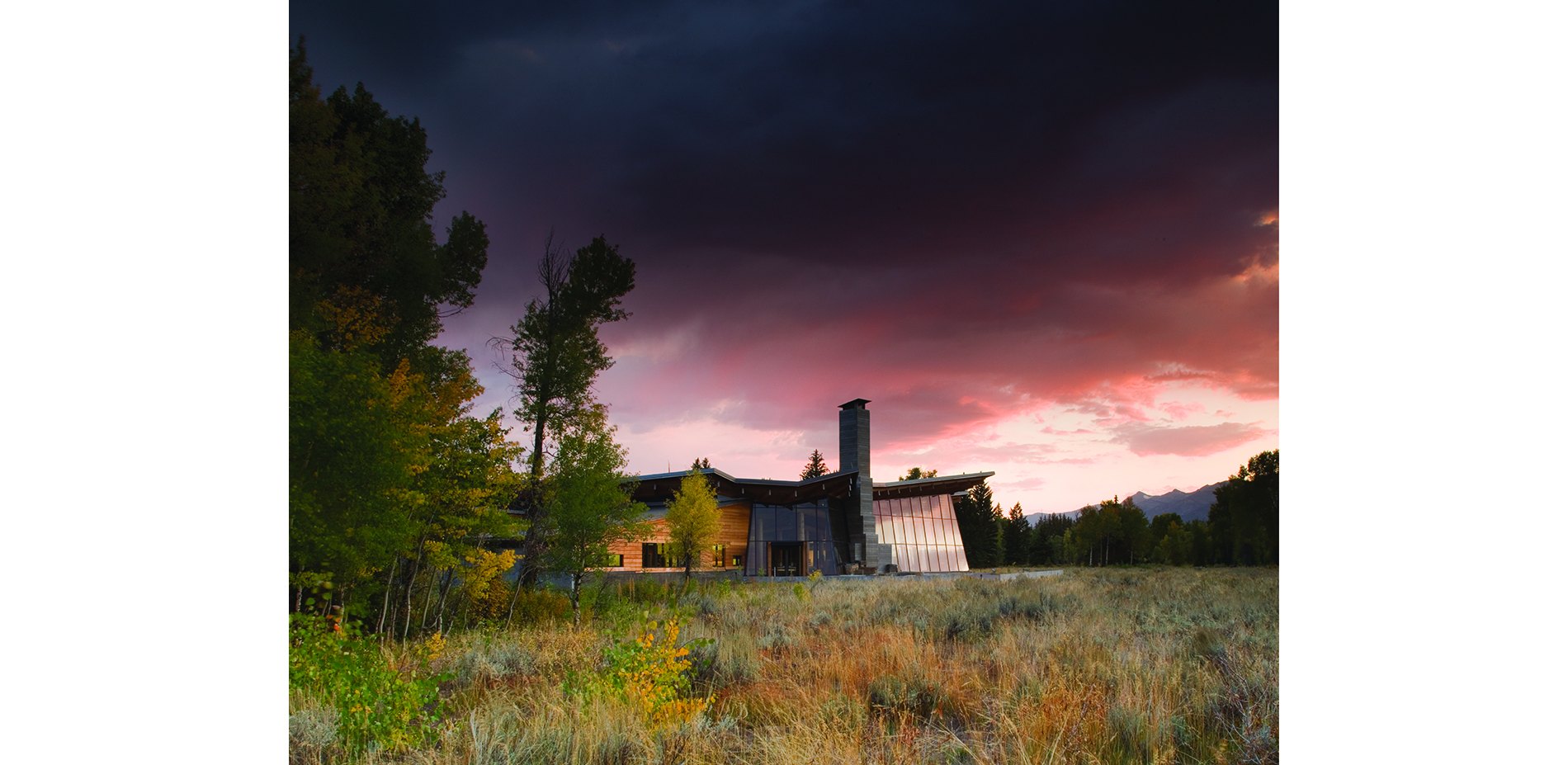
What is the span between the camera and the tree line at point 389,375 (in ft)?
18.0

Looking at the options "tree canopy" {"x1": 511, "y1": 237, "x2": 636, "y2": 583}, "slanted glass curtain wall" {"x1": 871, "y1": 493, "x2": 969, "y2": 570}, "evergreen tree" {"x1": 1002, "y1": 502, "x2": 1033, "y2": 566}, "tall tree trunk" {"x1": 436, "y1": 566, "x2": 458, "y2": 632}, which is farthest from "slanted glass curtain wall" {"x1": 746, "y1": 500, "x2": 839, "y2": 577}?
"evergreen tree" {"x1": 1002, "y1": 502, "x2": 1033, "y2": 566}

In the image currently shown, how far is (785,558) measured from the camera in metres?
32.1

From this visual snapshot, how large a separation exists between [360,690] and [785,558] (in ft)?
94.0

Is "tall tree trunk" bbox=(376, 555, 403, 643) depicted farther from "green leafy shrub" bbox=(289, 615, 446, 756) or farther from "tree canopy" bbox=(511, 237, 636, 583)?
"tree canopy" bbox=(511, 237, 636, 583)

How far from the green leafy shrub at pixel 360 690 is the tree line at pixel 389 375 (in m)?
0.42

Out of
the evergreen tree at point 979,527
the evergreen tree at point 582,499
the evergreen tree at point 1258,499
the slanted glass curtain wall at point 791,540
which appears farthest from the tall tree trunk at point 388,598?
the evergreen tree at point 979,527

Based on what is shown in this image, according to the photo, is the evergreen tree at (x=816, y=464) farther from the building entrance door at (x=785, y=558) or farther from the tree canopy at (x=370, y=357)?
the tree canopy at (x=370, y=357)

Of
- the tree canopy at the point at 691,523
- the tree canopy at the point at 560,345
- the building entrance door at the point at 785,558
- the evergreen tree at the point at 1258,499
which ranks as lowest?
the building entrance door at the point at 785,558

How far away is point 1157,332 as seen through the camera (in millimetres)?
8047

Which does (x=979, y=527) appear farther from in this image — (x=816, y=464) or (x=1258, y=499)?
(x=1258, y=499)

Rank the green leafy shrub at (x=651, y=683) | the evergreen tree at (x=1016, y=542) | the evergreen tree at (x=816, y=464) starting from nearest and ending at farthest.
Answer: the green leafy shrub at (x=651, y=683) → the evergreen tree at (x=1016, y=542) → the evergreen tree at (x=816, y=464)

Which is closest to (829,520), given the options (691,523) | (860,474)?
(860,474)
